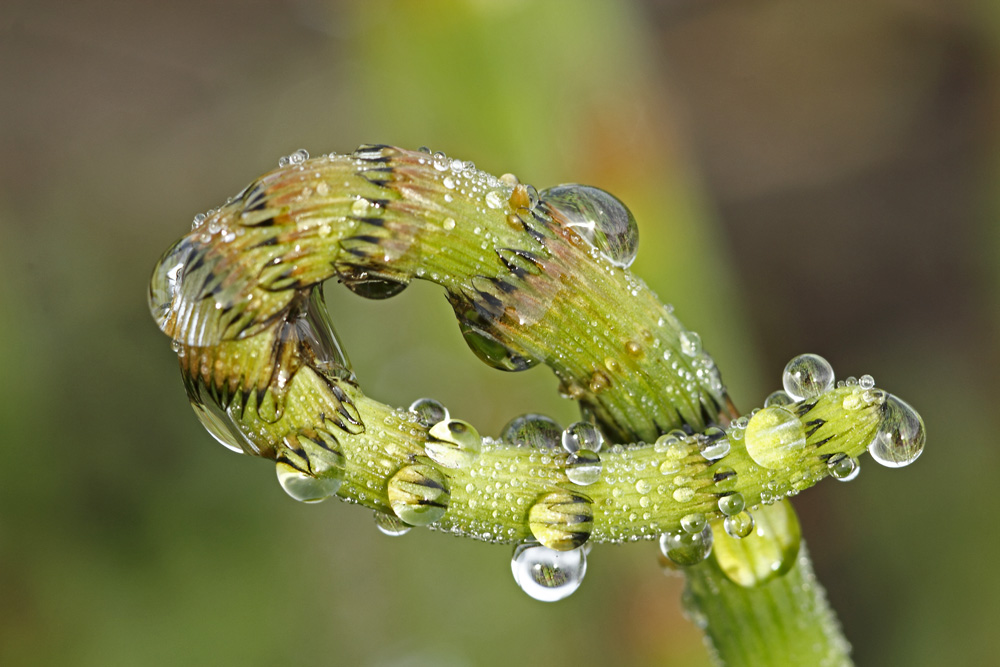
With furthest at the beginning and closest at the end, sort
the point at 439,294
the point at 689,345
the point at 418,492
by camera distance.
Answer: the point at 439,294, the point at 689,345, the point at 418,492

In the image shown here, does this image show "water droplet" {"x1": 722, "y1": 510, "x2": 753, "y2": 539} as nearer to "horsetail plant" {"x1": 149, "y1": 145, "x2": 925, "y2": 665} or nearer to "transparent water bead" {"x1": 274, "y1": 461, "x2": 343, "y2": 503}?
"horsetail plant" {"x1": 149, "y1": 145, "x2": 925, "y2": 665}

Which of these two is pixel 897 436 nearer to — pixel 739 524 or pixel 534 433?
pixel 739 524

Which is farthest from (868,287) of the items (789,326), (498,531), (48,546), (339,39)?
(498,531)

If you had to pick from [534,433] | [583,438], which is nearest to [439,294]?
[534,433]

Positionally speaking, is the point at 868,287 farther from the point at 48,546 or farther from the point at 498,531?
the point at 498,531

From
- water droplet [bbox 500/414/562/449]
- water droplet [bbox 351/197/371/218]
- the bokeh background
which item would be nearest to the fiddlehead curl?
water droplet [bbox 351/197/371/218]

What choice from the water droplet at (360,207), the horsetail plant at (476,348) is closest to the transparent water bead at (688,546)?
the horsetail plant at (476,348)
